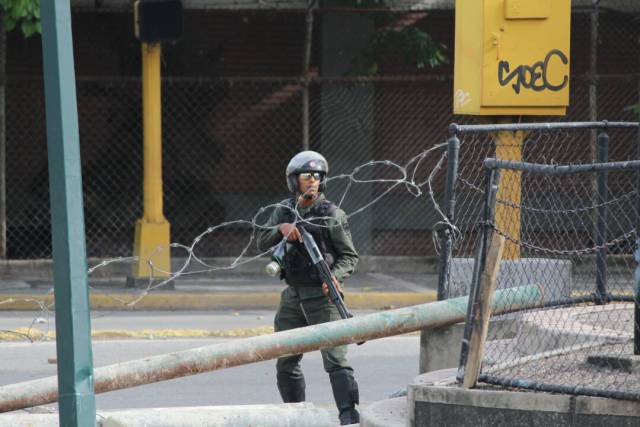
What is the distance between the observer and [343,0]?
1600 centimetres

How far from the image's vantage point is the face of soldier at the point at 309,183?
7.68m

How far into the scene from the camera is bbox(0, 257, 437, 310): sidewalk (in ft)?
45.3

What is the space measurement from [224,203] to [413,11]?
3660 millimetres

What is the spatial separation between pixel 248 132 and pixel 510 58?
766 centimetres

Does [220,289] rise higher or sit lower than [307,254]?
lower

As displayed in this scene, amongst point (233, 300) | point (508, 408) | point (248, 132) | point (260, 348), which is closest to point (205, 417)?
point (260, 348)

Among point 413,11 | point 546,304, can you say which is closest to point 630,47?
point 413,11

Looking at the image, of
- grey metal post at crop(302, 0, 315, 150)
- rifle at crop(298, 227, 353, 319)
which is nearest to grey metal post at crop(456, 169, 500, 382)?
A: rifle at crop(298, 227, 353, 319)

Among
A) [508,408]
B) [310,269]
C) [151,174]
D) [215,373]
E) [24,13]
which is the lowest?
[215,373]

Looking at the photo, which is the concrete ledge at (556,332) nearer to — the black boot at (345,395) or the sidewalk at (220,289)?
the black boot at (345,395)

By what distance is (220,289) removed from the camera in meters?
14.7

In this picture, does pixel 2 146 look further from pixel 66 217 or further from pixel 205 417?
pixel 66 217

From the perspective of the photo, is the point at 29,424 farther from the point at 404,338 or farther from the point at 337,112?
the point at 337,112

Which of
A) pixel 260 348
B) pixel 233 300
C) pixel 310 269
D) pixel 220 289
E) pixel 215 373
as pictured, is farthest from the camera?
pixel 220 289
